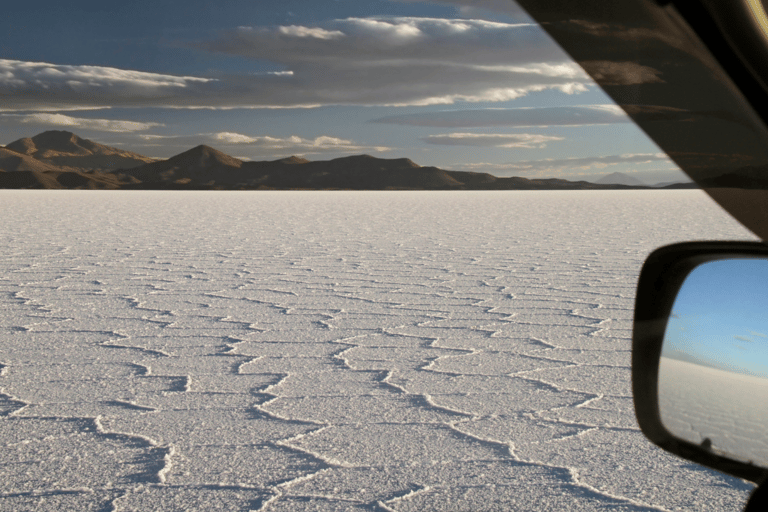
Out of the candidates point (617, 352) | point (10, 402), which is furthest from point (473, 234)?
point (10, 402)

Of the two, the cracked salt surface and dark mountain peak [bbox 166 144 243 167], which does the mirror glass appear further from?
dark mountain peak [bbox 166 144 243 167]

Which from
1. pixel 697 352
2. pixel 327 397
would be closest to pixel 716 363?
pixel 697 352

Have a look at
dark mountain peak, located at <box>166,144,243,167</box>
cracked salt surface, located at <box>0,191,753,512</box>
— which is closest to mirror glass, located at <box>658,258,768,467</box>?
cracked salt surface, located at <box>0,191,753,512</box>

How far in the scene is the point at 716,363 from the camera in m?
0.78

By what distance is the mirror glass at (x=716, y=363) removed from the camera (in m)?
0.73

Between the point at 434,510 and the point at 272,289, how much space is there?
136 inches

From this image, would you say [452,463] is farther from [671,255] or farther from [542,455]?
[671,255]

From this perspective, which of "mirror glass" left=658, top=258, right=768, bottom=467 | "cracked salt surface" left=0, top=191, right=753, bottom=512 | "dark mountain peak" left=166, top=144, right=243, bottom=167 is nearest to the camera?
"mirror glass" left=658, top=258, right=768, bottom=467

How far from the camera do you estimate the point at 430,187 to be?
130 metres

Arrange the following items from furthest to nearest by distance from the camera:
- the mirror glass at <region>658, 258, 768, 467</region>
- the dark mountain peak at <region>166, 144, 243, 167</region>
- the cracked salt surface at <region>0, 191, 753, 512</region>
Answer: the dark mountain peak at <region>166, 144, 243, 167</region>, the cracked salt surface at <region>0, 191, 753, 512</region>, the mirror glass at <region>658, 258, 768, 467</region>

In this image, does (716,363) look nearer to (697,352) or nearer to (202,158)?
(697,352)

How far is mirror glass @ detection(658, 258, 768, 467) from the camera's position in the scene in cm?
73

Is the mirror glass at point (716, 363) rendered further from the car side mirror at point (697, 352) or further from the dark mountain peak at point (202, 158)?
the dark mountain peak at point (202, 158)

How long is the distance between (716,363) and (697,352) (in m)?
0.02
